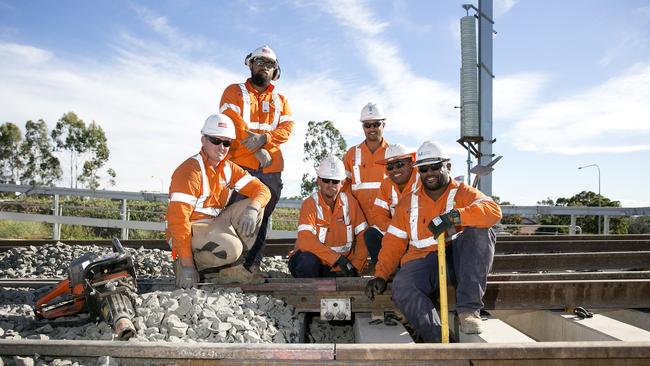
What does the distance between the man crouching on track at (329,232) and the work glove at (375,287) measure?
2.66 ft

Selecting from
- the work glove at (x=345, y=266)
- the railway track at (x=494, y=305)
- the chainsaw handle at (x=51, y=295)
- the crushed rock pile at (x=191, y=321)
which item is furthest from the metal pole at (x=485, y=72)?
the chainsaw handle at (x=51, y=295)

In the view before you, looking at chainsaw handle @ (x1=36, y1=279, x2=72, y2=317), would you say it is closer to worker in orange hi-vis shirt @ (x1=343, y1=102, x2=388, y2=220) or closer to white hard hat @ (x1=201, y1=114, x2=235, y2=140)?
white hard hat @ (x1=201, y1=114, x2=235, y2=140)

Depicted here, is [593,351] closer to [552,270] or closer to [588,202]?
[552,270]

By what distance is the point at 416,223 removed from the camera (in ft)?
13.5

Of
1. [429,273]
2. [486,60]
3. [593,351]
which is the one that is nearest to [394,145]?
[429,273]

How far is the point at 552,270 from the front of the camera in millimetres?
6031

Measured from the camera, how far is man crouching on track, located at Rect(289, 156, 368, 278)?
4.97 meters

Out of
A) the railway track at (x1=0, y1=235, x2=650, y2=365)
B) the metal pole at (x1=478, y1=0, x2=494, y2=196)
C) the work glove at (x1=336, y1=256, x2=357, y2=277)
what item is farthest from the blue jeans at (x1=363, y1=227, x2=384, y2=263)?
the metal pole at (x1=478, y1=0, x2=494, y2=196)

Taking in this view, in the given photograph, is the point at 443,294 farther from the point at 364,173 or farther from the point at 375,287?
the point at 364,173

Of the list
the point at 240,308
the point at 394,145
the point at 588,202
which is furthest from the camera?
the point at 588,202

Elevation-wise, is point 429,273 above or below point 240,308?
above

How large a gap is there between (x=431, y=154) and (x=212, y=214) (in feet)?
7.25

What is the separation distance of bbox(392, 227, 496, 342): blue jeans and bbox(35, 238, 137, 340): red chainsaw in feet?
6.83

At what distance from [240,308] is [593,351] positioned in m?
2.44
